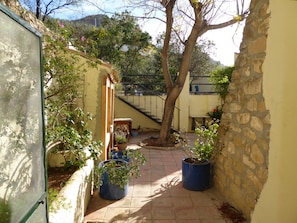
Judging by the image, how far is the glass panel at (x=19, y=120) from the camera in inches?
43.8

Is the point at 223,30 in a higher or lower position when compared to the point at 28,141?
higher

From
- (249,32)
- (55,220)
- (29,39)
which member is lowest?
(55,220)

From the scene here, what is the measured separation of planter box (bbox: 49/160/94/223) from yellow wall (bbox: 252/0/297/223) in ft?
6.24

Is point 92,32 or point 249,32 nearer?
point 249,32

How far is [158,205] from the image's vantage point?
10.6ft

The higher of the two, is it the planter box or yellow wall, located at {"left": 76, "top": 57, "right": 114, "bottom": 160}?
yellow wall, located at {"left": 76, "top": 57, "right": 114, "bottom": 160}

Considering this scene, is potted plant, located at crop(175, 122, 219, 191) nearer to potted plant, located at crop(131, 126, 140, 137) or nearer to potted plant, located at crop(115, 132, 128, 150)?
potted plant, located at crop(115, 132, 128, 150)

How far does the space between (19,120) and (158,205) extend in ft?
8.36

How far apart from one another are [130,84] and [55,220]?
353 inches

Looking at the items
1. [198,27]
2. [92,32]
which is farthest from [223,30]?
[92,32]

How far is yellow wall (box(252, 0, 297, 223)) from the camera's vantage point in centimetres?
194

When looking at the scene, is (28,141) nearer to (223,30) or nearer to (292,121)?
(292,121)

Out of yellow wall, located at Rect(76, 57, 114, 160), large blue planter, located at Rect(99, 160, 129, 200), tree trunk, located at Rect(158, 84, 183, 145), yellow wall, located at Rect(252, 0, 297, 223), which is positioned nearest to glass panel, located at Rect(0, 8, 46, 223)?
large blue planter, located at Rect(99, 160, 129, 200)

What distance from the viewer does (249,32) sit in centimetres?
283
